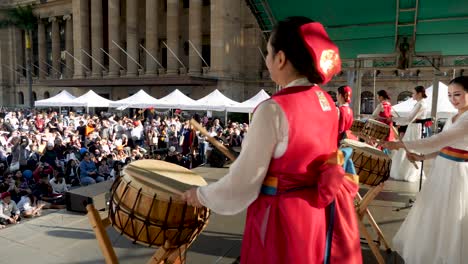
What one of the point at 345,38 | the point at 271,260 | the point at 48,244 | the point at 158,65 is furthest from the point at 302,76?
the point at 158,65

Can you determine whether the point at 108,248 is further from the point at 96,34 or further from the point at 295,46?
the point at 96,34

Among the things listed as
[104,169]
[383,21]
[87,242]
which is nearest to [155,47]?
[104,169]

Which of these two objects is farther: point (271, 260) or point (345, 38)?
point (345, 38)

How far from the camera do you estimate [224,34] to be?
32906 millimetres

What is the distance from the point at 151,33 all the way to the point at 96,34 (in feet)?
Answer: 28.1

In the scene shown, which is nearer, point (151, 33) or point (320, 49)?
point (320, 49)

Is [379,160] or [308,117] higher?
[308,117]

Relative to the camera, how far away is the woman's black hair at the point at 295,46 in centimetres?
182

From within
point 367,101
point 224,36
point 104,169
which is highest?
point 224,36

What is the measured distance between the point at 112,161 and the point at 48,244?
278 inches

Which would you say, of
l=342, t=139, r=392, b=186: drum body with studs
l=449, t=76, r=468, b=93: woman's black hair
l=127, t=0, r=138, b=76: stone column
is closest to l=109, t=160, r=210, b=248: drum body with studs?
l=342, t=139, r=392, b=186: drum body with studs

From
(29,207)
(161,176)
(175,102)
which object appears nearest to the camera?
(161,176)

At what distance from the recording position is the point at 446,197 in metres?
3.37

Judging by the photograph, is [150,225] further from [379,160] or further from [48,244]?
[48,244]
